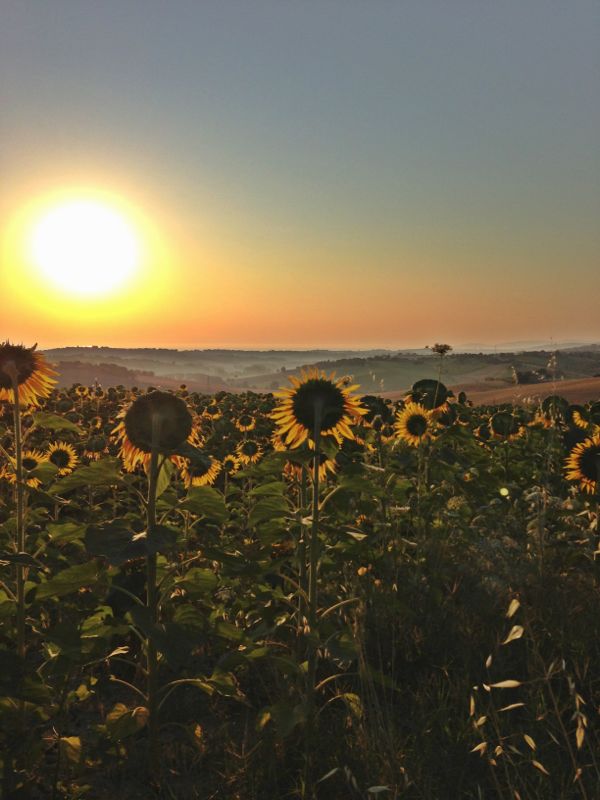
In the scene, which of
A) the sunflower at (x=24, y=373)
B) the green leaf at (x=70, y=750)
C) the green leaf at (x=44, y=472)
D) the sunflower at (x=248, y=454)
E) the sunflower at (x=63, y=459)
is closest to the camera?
the green leaf at (x=70, y=750)

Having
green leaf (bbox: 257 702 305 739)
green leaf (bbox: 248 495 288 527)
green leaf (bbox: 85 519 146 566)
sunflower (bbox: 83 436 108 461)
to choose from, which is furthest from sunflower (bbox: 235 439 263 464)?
green leaf (bbox: 85 519 146 566)

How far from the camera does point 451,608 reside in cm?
415

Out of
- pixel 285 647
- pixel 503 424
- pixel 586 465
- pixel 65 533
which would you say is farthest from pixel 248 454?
pixel 65 533

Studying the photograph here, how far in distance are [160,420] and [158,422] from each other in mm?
16

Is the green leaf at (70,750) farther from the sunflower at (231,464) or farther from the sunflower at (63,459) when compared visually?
the sunflower at (63,459)

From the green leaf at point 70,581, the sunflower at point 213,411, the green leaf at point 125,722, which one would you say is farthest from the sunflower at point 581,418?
the sunflower at point 213,411

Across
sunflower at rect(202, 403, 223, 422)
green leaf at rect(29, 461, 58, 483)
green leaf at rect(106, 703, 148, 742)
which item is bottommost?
green leaf at rect(106, 703, 148, 742)

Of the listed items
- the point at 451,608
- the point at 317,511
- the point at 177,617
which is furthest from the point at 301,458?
the point at 451,608

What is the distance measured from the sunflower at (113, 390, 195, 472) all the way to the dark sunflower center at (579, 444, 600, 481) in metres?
3.51

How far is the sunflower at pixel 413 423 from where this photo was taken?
6.25m

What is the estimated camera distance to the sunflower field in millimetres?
2713

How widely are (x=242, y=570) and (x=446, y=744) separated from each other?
131cm

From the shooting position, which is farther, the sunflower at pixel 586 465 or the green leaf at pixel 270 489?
the sunflower at pixel 586 465

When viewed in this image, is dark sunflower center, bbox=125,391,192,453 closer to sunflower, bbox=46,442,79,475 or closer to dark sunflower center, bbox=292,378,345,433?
dark sunflower center, bbox=292,378,345,433
